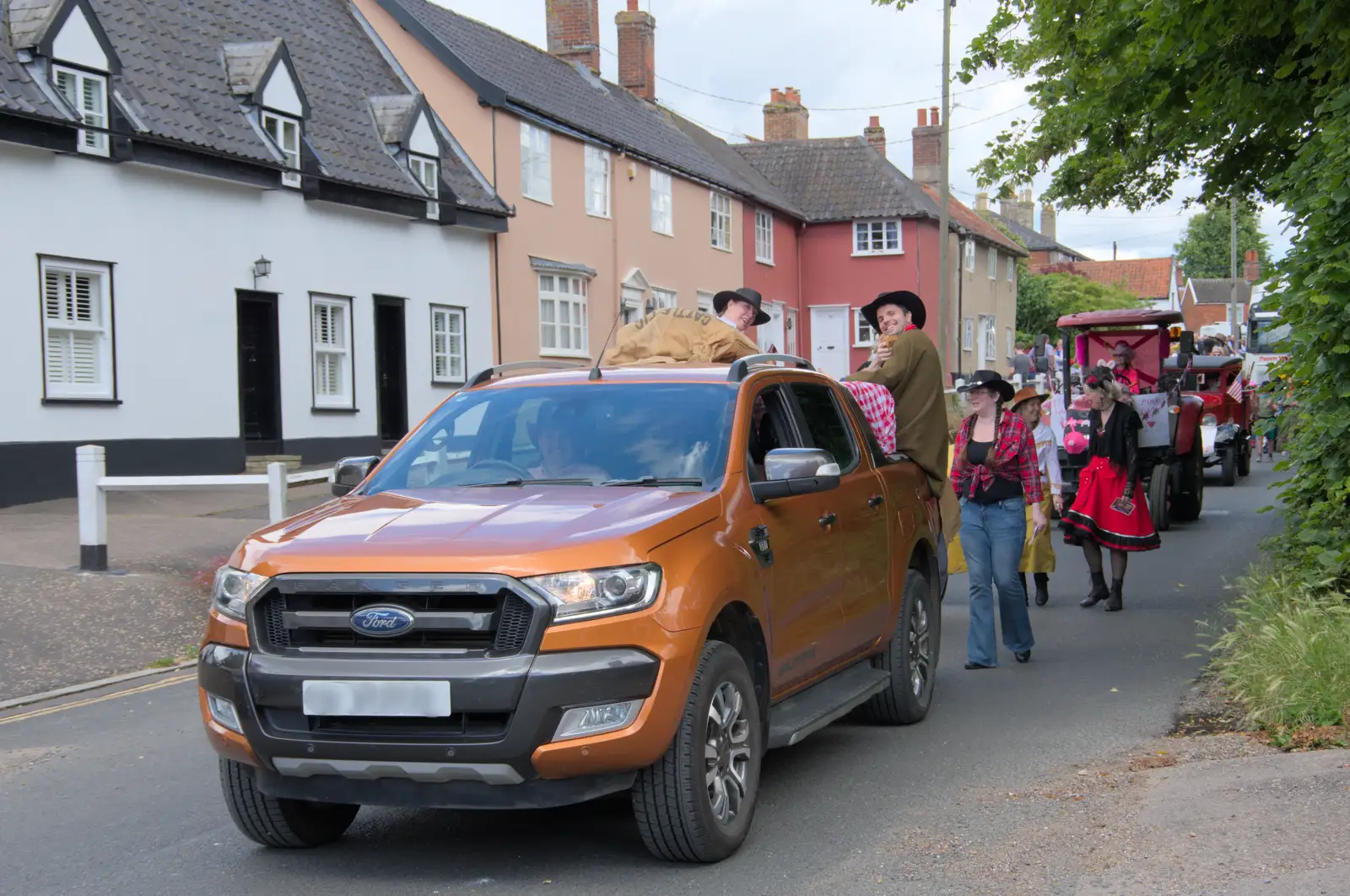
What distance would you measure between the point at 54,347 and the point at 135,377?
1393 mm

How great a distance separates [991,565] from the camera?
891 cm

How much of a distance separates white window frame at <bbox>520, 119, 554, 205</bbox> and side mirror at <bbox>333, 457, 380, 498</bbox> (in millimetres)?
22485

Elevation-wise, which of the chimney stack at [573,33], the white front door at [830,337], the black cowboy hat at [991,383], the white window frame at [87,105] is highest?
the chimney stack at [573,33]

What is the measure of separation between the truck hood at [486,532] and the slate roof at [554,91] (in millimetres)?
23257

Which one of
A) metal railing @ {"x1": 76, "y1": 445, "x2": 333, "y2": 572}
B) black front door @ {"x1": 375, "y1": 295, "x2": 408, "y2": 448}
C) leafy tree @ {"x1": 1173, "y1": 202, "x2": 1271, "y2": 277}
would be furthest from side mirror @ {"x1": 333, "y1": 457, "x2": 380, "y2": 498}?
leafy tree @ {"x1": 1173, "y1": 202, "x2": 1271, "y2": 277}

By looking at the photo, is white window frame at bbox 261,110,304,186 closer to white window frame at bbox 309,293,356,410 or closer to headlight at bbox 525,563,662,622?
white window frame at bbox 309,293,356,410

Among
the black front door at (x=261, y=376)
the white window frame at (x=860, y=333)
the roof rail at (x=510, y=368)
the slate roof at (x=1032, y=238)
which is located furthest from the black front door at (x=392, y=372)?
the slate roof at (x=1032, y=238)

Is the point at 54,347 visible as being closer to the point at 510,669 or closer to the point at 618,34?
the point at 510,669

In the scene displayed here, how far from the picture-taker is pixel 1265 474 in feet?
83.8

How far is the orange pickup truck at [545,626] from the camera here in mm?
4566

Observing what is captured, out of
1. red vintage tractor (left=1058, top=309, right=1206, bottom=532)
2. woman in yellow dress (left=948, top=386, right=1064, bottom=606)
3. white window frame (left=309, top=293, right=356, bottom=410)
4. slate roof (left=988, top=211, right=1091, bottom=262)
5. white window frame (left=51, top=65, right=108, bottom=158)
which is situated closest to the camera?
woman in yellow dress (left=948, top=386, right=1064, bottom=606)

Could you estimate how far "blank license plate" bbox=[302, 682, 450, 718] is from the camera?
178 inches

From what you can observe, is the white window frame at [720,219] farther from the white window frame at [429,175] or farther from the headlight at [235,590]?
the headlight at [235,590]

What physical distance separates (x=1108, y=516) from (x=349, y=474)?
7.27 meters
